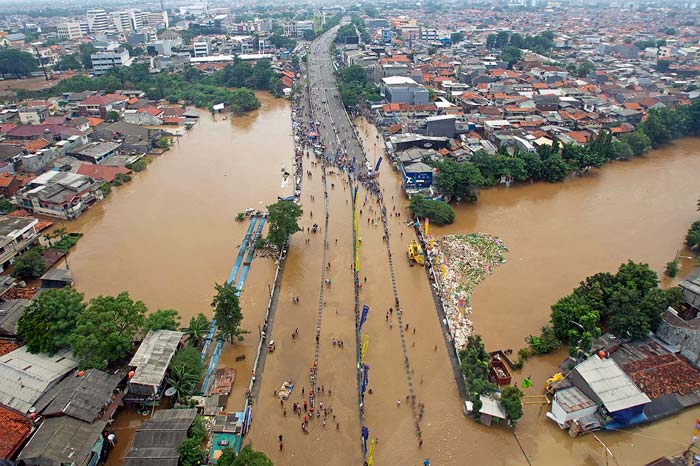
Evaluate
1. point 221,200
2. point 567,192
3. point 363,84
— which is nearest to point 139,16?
point 363,84

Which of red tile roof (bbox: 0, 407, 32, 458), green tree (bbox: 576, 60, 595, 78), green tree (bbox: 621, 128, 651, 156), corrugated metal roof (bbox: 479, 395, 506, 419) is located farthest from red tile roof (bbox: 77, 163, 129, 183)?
green tree (bbox: 576, 60, 595, 78)

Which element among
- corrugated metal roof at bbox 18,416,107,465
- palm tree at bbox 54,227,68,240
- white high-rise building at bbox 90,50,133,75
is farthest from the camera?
white high-rise building at bbox 90,50,133,75

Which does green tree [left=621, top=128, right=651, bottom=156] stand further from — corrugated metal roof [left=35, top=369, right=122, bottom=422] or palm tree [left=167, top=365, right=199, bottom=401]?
corrugated metal roof [left=35, top=369, right=122, bottom=422]

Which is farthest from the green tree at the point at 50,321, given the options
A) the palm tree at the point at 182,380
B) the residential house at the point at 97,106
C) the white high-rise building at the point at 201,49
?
the white high-rise building at the point at 201,49

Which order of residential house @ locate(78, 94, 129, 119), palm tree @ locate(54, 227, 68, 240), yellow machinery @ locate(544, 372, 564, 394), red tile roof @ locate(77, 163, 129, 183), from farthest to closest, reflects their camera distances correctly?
residential house @ locate(78, 94, 129, 119)
red tile roof @ locate(77, 163, 129, 183)
palm tree @ locate(54, 227, 68, 240)
yellow machinery @ locate(544, 372, 564, 394)

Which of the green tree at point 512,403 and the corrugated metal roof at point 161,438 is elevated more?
the corrugated metal roof at point 161,438

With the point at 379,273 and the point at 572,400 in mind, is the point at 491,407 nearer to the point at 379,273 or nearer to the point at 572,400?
the point at 572,400

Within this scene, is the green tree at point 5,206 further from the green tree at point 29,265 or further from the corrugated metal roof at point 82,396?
the corrugated metal roof at point 82,396
